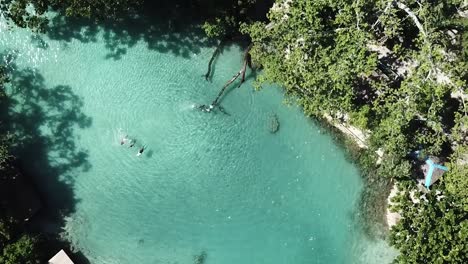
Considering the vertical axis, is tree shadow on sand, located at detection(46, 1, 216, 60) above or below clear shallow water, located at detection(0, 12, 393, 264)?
above

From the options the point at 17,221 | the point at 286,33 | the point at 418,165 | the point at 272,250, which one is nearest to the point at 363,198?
the point at 418,165

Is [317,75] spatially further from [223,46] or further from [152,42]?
[152,42]

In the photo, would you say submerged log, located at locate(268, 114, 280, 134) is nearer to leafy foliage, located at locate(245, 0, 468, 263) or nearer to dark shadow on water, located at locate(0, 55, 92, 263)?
leafy foliage, located at locate(245, 0, 468, 263)

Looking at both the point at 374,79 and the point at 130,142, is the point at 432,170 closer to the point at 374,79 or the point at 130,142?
the point at 374,79

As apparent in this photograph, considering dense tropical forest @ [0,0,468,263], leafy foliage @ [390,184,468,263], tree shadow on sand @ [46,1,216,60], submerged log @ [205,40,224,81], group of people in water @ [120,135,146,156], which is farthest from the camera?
submerged log @ [205,40,224,81]

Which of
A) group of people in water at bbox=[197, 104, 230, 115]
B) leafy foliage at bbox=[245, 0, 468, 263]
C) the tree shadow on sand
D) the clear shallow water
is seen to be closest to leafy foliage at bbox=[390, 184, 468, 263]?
leafy foliage at bbox=[245, 0, 468, 263]

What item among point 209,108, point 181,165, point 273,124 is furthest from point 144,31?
point 273,124
